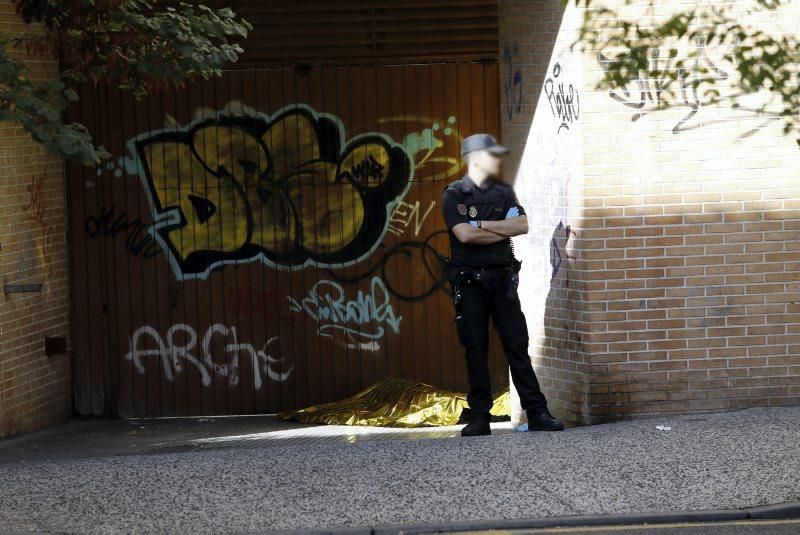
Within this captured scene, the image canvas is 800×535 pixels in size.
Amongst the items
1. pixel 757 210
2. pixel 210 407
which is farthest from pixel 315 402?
pixel 757 210

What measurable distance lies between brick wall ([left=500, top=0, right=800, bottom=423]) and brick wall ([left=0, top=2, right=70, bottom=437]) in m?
4.54

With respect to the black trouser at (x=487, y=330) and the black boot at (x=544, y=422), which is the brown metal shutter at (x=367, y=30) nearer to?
the black trouser at (x=487, y=330)

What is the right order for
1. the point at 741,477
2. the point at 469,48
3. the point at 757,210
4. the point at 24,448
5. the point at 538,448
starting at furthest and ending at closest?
the point at 469,48 → the point at 24,448 → the point at 757,210 → the point at 538,448 → the point at 741,477

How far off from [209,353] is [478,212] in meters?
3.71

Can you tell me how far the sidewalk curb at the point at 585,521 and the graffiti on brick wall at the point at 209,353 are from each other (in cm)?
519

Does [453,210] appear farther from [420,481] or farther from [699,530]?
[699,530]

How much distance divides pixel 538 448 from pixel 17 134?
518cm

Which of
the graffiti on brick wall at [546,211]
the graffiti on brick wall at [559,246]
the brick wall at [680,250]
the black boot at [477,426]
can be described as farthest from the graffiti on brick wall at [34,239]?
the brick wall at [680,250]

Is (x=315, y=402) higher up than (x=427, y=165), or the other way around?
(x=427, y=165)

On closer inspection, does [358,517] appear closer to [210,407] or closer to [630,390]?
[630,390]

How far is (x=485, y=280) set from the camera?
9148mm

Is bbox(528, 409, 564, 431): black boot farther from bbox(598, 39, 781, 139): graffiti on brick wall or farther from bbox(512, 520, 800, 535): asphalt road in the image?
bbox(512, 520, 800, 535): asphalt road

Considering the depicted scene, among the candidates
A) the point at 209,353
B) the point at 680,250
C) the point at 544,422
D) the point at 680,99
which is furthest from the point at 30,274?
the point at 680,99

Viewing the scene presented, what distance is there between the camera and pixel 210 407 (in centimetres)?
1187
